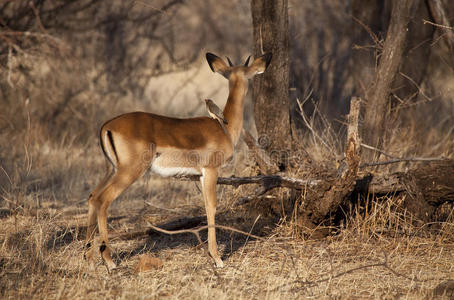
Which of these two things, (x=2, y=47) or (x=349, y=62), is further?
(x=349, y=62)

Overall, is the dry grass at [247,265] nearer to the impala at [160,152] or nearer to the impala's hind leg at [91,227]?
the impala's hind leg at [91,227]

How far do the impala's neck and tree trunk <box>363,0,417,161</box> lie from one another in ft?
6.94

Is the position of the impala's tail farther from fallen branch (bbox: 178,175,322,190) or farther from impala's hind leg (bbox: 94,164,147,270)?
fallen branch (bbox: 178,175,322,190)

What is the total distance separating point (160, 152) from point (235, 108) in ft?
3.39

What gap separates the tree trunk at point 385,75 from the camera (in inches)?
278

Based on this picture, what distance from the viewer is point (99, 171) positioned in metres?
9.16

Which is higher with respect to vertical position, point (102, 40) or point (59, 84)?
point (102, 40)

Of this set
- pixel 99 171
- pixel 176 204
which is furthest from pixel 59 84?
pixel 176 204

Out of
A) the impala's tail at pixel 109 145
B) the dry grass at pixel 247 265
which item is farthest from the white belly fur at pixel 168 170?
the dry grass at pixel 247 265

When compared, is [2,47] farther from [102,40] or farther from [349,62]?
[349,62]

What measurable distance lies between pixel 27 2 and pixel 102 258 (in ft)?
27.9

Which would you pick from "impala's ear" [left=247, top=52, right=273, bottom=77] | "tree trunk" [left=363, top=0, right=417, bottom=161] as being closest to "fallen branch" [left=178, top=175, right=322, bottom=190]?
"impala's ear" [left=247, top=52, right=273, bottom=77]

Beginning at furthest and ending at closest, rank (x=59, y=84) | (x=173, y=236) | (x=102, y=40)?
(x=102, y=40)
(x=59, y=84)
(x=173, y=236)

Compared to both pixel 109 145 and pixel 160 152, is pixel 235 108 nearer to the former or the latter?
pixel 160 152
